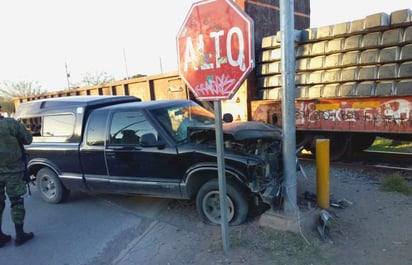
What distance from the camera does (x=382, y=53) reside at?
6.13 m

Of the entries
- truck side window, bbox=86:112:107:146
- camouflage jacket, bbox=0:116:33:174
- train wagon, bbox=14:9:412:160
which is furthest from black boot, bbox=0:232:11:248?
train wagon, bbox=14:9:412:160

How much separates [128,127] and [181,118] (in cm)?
79

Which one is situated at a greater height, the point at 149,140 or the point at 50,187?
the point at 149,140

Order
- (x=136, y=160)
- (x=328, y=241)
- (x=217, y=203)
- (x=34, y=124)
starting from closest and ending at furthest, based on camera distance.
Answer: (x=328, y=241), (x=217, y=203), (x=136, y=160), (x=34, y=124)

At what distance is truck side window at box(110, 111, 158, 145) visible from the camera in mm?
4773

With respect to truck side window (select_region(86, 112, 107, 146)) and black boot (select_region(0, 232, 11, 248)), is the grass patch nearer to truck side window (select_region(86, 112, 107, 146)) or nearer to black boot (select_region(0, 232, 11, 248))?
truck side window (select_region(86, 112, 107, 146))

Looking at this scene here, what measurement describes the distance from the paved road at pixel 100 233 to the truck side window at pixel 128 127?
1.15 metres

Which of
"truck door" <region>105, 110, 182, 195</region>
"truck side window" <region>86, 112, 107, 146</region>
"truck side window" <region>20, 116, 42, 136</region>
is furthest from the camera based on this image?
"truck side window" <region>20, 116, 42, 136</region>

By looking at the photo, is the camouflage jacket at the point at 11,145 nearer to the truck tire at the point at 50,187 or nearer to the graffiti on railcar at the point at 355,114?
the truck tire at the point at 50,187

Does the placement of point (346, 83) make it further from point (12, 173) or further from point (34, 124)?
point (34, 124)

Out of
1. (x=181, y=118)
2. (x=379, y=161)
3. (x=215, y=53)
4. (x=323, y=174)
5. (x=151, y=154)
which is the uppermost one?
(x=215, y=53)

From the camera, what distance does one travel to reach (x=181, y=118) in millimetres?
5051

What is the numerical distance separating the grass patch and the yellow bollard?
58.0 inches

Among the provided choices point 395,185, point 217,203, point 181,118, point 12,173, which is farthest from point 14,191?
point 395,185
